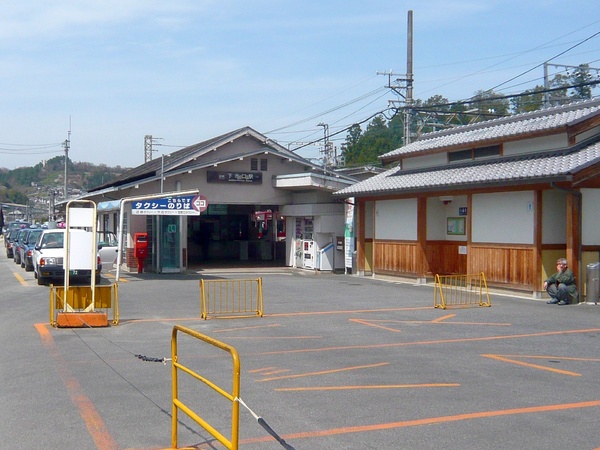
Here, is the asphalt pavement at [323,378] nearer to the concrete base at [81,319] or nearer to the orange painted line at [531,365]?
the orange painted line at [531,365]

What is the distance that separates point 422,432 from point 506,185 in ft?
45.8

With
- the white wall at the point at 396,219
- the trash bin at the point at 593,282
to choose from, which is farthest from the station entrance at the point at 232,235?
the trash bin at the point at 593,282

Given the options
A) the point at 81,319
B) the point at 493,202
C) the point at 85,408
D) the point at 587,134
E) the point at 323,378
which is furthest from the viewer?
the point at 493,202

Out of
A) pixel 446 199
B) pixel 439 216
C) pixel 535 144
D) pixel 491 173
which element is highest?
pixel 535 144

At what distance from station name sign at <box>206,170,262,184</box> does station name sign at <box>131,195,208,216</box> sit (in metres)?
5.32

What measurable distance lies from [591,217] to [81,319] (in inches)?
523

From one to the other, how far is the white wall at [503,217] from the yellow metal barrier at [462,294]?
1311 millimetres

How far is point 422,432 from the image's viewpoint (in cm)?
698

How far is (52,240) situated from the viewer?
24.8 meters

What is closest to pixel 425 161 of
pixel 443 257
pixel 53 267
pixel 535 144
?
pixel 443 257

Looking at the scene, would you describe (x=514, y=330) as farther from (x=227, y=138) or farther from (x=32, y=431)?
(x=227, y=138)

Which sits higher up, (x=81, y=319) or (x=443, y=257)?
(x=443, y=257)

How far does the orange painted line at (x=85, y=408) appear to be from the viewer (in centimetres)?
668

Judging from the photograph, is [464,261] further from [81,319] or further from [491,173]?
[81,319]
